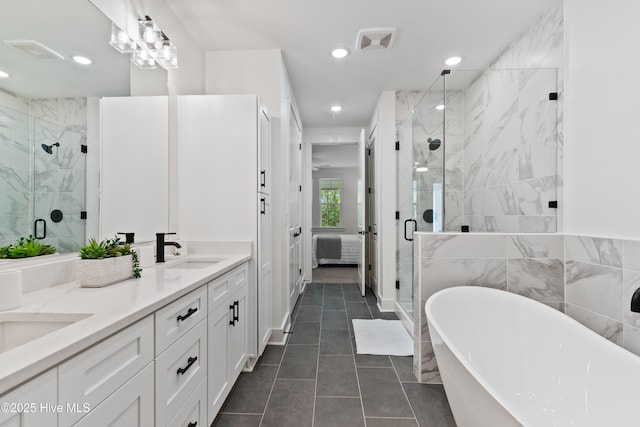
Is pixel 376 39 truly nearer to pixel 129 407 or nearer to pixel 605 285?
pixel 605 285

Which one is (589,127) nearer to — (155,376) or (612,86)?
(612,86)

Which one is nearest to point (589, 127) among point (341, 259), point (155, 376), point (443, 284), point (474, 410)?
point (443, 284)

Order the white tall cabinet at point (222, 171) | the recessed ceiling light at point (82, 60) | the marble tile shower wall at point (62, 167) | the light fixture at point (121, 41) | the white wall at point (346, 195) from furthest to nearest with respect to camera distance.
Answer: the white wall at point (346, 195), the white tall cabinet at point (222, 171), the light fixture at point (121, 41), the recessed ceiling light at point (82, 60), the marble tile shower wall at point (62, 167)

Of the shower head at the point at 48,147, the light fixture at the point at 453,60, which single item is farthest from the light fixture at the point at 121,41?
the light fixture at the point at 453,60

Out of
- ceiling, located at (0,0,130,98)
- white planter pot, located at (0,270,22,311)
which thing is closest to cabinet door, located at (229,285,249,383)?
white planter pot, located at (0,270,22,311)

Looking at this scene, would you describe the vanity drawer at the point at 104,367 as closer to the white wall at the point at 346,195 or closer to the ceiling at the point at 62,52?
the ceiling at the point at 62,52

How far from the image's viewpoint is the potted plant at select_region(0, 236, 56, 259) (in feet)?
3.49

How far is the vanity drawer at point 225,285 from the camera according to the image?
1515mm

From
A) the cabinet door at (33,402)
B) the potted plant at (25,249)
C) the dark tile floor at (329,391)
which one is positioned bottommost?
the dark tile floor at (329,391)

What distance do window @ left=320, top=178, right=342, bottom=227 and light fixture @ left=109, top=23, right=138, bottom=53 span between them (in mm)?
6690

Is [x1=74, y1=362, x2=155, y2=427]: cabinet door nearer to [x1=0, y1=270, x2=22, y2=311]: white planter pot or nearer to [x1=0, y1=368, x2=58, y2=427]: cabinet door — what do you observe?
[x1=0, y1=368, x2=58, y2=427]: cabinet door

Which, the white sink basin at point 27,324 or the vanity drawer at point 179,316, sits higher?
the white sink basin at point 27,324

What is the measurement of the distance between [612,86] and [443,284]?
1428mm

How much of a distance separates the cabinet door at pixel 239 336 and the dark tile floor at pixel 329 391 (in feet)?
0.60
